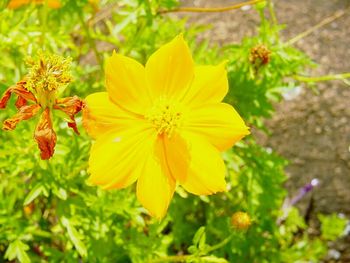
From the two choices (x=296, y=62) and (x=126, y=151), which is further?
(x=296, y=62)

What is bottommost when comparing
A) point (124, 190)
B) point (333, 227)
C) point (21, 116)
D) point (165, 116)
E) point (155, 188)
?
point (333, 227)

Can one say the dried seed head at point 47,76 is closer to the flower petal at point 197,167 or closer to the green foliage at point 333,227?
the flower petal at point 197,167

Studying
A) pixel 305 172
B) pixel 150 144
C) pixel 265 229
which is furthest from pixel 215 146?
pixel 305 172

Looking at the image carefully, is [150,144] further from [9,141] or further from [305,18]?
[305,18]

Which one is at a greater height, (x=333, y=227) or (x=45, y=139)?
(x=45, y=139)

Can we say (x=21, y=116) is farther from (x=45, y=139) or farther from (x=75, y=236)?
(x=75, y=236)

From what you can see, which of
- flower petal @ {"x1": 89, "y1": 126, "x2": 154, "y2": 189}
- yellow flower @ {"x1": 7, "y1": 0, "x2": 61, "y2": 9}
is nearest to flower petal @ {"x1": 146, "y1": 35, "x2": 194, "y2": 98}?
flower petal @ {"x1": 89, "y1": 126, "x2": 154, "y2": 189}

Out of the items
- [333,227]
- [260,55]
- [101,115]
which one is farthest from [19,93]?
[333,227]

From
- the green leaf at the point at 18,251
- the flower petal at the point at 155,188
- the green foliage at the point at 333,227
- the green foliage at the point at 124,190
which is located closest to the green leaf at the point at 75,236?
the green foliage at the point at 124,190
